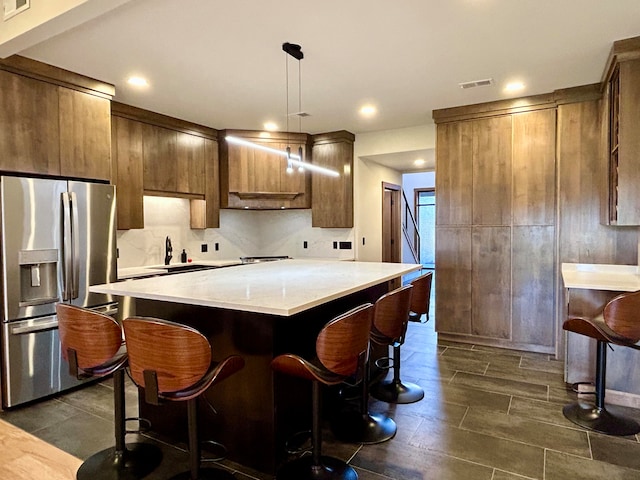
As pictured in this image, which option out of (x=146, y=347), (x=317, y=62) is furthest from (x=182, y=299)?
(x=317, y=62)

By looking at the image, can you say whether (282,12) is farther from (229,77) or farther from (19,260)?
(19,260)

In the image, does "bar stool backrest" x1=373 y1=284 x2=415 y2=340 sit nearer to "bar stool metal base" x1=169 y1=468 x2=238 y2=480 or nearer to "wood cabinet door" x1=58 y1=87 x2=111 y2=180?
"bar stool metal base" x1=169 y1=468 x2=238 y2=480

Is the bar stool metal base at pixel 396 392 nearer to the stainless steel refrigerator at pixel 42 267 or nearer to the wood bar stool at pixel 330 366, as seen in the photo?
the wood bar stool at pixel 330 366

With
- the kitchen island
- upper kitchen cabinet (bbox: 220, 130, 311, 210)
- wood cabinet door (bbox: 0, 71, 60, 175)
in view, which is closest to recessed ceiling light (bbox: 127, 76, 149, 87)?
wood cabinet door (bbox: 0, 71, 60, 175)

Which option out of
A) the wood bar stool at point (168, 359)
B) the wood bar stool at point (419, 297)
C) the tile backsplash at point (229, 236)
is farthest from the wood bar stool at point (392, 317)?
A: the tile backsplash at point (229, 236)

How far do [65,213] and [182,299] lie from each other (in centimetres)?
187

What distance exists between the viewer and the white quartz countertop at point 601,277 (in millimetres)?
2862

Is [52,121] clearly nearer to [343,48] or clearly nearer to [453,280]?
[343,48]

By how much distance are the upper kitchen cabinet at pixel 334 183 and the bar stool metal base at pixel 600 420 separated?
3466mm

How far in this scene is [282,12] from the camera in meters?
2.52

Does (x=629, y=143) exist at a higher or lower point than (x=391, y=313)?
higher

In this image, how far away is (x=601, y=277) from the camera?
127 inches

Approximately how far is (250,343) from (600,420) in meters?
2.37

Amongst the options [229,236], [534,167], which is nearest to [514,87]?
[534,167]
